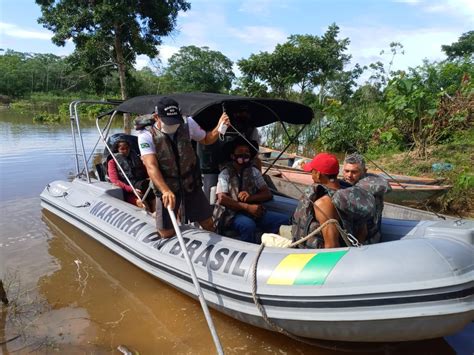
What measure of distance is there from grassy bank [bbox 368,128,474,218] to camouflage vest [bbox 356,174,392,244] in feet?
10.9

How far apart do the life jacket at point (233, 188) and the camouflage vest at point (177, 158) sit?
15.6 inches

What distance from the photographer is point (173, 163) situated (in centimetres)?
334

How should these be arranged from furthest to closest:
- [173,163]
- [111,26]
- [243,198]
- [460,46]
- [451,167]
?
[460,46]
[111,26]
[451,167]
[243,198]
[173,163]

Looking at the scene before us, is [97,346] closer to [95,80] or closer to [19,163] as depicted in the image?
[19,163]

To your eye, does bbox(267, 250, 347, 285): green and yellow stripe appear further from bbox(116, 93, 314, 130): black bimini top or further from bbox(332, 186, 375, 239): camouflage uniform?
bbox(116, 93, 314, 130): black bimini top

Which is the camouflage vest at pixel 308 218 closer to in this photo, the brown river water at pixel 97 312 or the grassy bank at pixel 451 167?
the brown river water at pixel 97 312

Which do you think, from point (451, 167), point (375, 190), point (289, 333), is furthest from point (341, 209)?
point (451, 167)

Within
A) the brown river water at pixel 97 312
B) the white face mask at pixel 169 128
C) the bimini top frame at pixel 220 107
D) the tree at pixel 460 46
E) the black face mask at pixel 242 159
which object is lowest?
the brown river water at pixel 97 312

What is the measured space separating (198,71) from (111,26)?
3178 cm

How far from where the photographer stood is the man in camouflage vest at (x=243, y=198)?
364 cm

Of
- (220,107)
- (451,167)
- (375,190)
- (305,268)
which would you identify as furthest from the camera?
(451,167)

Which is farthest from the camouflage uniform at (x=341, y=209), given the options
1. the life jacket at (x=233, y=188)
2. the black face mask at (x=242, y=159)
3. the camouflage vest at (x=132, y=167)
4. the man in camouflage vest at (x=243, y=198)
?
the camouflage vest at (x=132, y=167)

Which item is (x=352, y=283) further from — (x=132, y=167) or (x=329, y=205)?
(x=132, y=167)

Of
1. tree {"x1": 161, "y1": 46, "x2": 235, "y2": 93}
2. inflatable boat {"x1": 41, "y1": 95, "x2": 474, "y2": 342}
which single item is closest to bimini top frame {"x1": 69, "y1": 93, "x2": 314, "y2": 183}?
inflatable boat {"x1": 41, "y1": 95, "x2": 474, "y2": 342}
